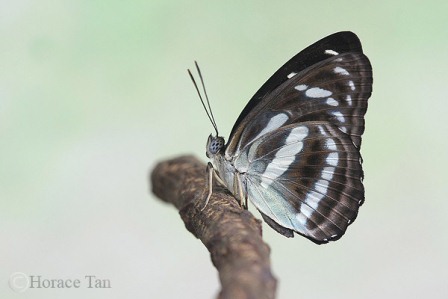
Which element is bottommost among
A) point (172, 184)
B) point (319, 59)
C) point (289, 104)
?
point (172, 184)

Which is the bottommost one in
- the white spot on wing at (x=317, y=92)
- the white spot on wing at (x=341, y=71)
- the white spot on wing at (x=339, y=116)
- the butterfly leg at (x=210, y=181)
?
the butterfly leg at (x=210, y=181)

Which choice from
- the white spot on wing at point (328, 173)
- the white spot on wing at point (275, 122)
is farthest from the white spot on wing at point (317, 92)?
the white spot on wing at point (328, 173)

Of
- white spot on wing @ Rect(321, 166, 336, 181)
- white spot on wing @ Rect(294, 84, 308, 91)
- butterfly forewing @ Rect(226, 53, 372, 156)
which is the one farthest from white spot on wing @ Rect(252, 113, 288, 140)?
white spot on wing @ Rect(321, 166, 336, 181)

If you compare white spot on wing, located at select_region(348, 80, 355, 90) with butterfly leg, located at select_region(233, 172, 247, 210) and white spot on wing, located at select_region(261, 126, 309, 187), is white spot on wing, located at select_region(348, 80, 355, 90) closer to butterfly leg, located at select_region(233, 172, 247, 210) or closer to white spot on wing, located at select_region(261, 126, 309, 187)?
white spot on wing, located at select_region(261, 126, 309, 187)

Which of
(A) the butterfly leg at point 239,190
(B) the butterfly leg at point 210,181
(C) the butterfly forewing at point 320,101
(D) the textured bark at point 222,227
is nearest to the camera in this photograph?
(D) the textured bark at point 222,227

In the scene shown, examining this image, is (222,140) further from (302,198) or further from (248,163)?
(302,198)

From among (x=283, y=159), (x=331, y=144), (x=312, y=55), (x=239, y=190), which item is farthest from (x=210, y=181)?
(x=312, y=55)

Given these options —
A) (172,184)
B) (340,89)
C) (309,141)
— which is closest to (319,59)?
(340,89)

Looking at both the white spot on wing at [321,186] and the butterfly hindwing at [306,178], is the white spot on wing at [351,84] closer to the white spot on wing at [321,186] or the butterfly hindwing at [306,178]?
the butterfly hindwing at [306,178]
